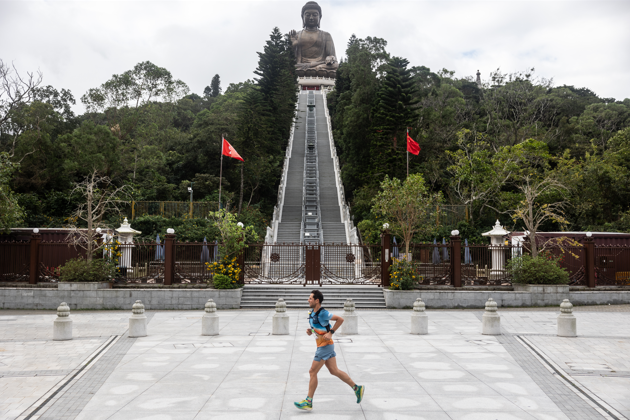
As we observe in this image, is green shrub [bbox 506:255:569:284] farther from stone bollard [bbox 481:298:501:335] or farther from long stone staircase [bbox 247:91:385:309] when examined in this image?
stone bollard [bbox 481:298:501:335]

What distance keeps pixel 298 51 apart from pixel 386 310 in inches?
2867

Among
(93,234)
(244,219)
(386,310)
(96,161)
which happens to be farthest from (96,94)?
(386,310)

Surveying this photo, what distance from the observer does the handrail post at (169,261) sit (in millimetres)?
17484

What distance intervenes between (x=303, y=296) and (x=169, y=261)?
199 inches

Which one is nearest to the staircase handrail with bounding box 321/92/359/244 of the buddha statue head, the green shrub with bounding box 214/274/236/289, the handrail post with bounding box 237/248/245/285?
the handrail post with bounding box 237/248/245/285

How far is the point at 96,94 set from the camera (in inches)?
1718

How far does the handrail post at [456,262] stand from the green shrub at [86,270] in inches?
492

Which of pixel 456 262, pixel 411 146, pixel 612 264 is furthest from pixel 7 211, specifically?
pixel 612 264

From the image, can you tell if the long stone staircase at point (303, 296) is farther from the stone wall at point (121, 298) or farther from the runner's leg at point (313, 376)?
the runner's leg at point (313, 376)

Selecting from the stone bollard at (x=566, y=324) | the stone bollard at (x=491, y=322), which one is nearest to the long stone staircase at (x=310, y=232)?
the stone bollard at (x=491, y=322)

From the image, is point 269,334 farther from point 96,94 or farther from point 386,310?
point 96,94

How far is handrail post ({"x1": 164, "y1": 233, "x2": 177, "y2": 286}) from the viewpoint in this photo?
17.5m

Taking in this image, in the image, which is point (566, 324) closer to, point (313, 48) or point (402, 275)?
point (402, 275)

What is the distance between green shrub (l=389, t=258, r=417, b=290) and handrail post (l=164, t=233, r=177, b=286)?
7994 millimetres
